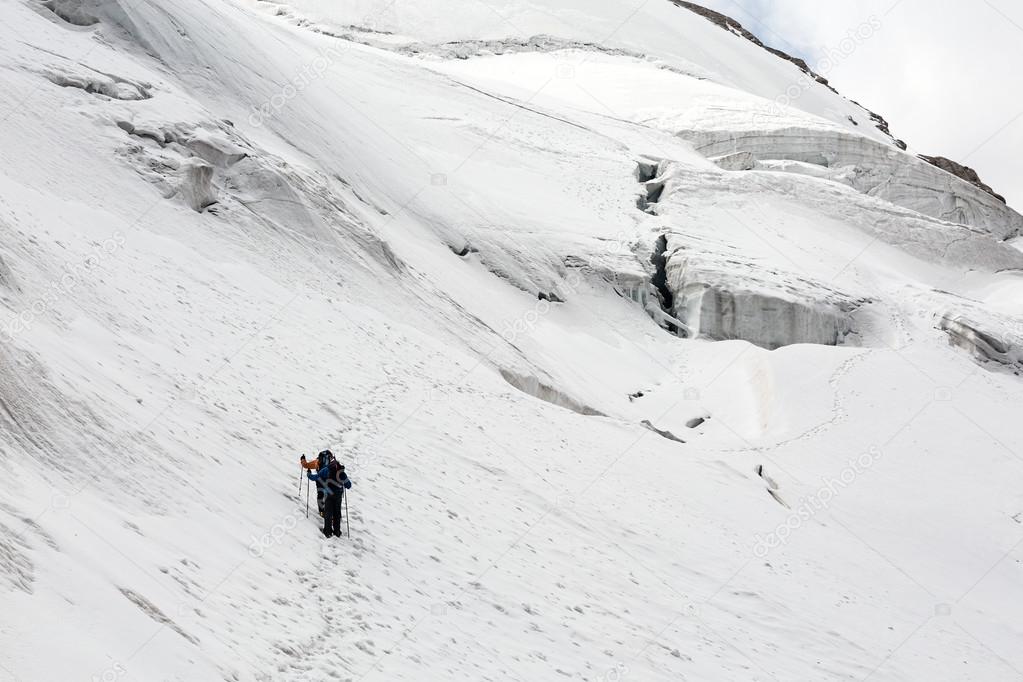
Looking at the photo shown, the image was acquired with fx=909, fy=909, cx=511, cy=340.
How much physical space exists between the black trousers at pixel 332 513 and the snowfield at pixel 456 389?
37 centimetres

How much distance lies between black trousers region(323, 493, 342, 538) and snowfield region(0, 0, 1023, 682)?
1.22ft

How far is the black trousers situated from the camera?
426 inches

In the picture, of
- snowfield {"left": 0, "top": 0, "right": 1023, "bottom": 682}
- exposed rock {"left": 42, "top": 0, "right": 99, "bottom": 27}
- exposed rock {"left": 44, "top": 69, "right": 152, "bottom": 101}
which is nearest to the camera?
snowfield {"left": 0, "top": 0, "right": 1023, "bottom": 682}

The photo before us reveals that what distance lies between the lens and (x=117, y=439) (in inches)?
393

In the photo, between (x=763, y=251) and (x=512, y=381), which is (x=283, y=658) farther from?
(x=763, y=251)

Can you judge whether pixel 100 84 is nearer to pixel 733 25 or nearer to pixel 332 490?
pixel 332 490

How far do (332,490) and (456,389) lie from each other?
8817 mm

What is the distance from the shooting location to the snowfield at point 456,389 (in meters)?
9.04

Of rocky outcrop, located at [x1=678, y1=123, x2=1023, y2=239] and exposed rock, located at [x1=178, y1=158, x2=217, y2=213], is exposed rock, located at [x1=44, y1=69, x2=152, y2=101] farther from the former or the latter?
rocky outcrop, located at [x1=678, y1=123, x2=1023, y2=239]

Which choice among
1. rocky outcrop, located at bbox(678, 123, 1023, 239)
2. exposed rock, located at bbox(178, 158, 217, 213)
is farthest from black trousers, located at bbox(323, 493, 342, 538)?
rocky outcrop, located at bbox(678, 123, 1023, 239)

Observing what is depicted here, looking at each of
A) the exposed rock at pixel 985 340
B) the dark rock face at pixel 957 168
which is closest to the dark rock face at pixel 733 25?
the dark rock face at pixel 957 168

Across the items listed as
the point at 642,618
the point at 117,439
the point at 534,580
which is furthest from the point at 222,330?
the point at 642,618

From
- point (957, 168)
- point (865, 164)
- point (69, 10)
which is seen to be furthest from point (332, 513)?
point (957, 168)

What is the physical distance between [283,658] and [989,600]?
55.3 ft
